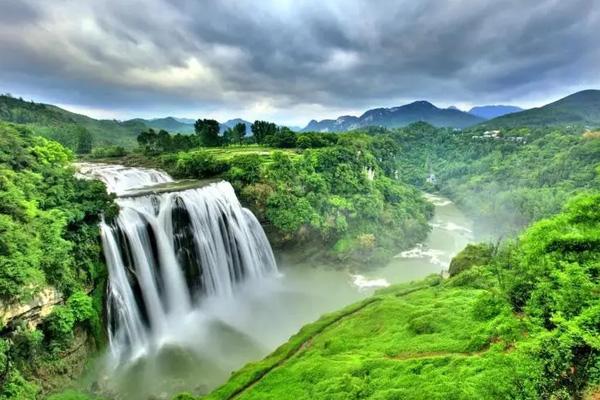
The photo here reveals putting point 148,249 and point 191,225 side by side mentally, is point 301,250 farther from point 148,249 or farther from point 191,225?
point 148,249

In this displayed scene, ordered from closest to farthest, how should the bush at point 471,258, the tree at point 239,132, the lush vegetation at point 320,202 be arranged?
1. the bush at point 471,258
2. the lush vegetation at point 320,202
3. the tree at point 239,132

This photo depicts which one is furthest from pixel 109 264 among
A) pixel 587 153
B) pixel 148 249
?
pixel 587 153

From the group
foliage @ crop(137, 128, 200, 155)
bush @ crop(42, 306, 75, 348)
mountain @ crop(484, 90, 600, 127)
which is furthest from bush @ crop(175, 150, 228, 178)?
mountain @ crop(484, 90, 600, 127)

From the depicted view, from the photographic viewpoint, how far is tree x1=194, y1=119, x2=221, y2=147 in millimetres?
66312

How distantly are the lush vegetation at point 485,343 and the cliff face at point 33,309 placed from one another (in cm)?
Result: 918

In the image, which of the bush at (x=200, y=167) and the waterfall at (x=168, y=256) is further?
the bush at (x=200, y=167)

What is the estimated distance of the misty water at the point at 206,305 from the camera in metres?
18.6

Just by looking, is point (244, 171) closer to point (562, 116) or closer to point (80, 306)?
point (80, 306)

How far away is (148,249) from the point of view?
23.2m

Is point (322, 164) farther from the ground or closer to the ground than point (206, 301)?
farther from the ground

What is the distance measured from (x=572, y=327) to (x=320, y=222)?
3098 centimetres

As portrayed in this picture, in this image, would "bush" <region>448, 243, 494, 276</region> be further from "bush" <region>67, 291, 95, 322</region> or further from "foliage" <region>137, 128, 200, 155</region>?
"foliage" <region>137, 128, 200, 155</region>

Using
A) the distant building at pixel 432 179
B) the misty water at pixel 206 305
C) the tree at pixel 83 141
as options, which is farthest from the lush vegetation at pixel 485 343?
the distant building at pixel 432 179

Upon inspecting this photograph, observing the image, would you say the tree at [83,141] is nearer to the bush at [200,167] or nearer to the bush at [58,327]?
the bush at [200,167]
